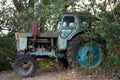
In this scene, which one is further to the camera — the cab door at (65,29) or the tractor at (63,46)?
the cab door at (65,29)

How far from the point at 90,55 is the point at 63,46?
1028 mm

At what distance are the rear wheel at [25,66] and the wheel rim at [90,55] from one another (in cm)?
167

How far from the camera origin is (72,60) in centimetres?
1184

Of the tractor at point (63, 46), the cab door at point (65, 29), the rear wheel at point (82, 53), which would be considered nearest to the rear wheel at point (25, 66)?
the tractor at point (63, 46)

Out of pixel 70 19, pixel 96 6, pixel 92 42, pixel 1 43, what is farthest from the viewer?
pixel 1 43

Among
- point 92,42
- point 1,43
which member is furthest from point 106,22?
point 1,43

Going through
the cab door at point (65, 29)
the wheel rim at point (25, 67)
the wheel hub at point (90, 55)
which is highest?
the cab door at point (65, 29)

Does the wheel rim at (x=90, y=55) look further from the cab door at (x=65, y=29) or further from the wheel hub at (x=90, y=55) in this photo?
the cab door at (x=65, y=29)

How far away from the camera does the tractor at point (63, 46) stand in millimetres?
11789

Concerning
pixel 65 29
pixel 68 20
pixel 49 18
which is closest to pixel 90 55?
pixel 65 29

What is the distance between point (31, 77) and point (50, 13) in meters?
2.43

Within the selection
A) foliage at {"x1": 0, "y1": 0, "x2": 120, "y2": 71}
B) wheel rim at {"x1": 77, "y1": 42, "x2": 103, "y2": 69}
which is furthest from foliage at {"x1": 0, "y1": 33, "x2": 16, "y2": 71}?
wheel rim at {"x1": 77, "y1": 42, "x2": 103, "y2": 69}

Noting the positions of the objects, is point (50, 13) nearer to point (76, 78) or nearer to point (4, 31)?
point (76, 78)

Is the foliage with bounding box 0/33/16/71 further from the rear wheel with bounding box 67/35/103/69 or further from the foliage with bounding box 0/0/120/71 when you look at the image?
the rear wheel with bounding box 67/35/103/69
